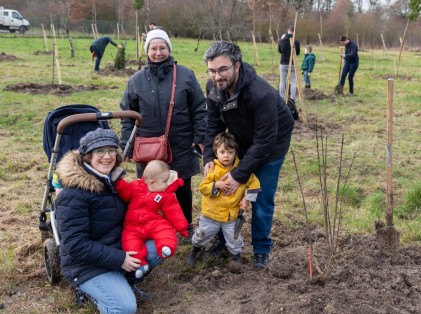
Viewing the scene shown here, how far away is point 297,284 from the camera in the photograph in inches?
131

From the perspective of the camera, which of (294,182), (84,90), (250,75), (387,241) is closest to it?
(250,75)

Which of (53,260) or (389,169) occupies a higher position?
(389,169)

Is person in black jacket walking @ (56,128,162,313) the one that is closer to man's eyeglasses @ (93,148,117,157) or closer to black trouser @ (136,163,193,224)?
man's eyeglasses @ (93,148,117,157)

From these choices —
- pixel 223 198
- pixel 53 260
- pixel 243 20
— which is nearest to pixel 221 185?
pixel 223 198

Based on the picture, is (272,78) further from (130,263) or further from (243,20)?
(243,20)

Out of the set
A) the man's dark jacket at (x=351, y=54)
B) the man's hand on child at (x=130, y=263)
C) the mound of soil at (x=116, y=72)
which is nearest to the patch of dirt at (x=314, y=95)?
the man's dark jacket at (x=351, y=54)

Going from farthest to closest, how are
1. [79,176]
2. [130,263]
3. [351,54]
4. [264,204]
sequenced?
1. [351,54]
2. [264,204]
3. [130,263]
4. [79,176]

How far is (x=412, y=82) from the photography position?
16141 mm

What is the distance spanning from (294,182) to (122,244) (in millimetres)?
3449

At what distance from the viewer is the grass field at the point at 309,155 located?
4891mm

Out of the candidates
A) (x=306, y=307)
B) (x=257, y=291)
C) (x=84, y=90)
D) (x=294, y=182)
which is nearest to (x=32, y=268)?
(x=257, y=291)

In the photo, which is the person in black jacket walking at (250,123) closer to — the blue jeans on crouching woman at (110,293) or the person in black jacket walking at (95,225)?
the person in black jacket walking at (95,225)

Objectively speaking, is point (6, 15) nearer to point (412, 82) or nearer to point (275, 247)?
point (412, 82)

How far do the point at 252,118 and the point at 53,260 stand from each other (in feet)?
6.20
